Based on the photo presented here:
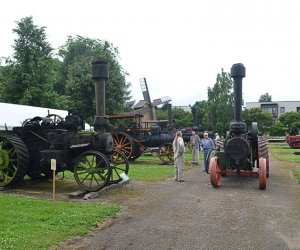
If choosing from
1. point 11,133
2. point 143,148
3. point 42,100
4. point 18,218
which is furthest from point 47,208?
point 42,100

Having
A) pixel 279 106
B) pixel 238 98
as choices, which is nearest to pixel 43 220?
pixel 238 98

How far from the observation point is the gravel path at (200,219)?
19.4ft

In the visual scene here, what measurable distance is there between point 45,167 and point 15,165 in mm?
758

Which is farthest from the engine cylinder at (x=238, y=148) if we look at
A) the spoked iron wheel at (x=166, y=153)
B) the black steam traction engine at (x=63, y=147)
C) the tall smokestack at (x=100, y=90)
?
the spoked iron wheel at (x=166, y=153)

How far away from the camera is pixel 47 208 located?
25.7ft

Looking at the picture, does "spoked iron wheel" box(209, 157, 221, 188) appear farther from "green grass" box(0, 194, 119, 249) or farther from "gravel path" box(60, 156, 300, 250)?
"green grass" box(0, 194, 119, 249)

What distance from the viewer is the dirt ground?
5.94m

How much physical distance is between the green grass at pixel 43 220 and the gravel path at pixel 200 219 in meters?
0.26

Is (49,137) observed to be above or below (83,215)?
above

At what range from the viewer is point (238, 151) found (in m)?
11.8

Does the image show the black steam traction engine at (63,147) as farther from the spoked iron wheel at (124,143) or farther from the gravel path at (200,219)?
the spoked iron wheel at (124,143)

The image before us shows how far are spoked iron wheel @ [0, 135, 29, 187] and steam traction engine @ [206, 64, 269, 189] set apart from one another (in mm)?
4885

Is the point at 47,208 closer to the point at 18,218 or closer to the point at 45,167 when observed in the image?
the point at 18,218

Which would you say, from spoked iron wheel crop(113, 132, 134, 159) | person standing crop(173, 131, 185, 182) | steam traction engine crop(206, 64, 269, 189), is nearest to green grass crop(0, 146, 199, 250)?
steam traction engine crop(206, 64, 269, 189)
